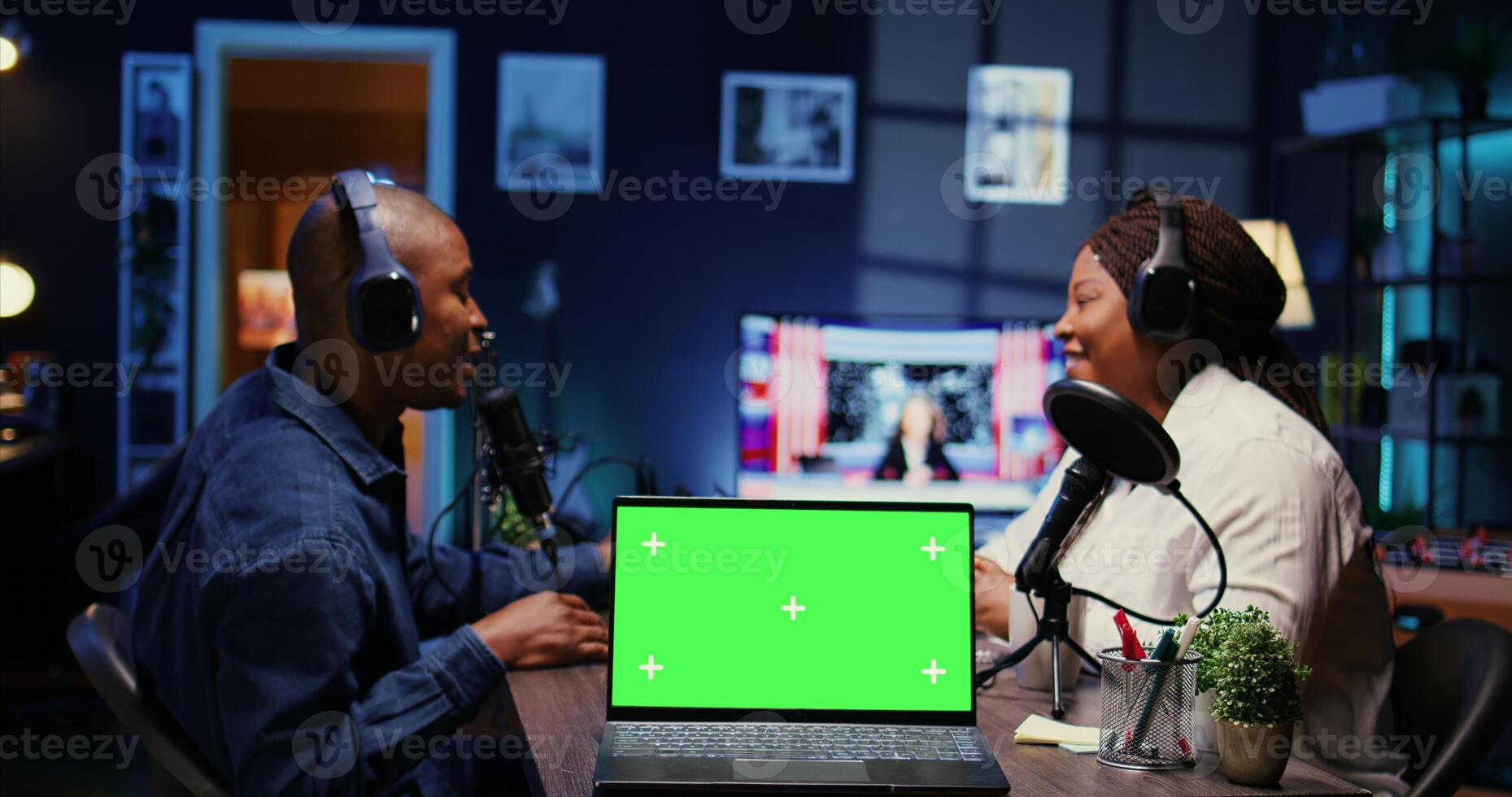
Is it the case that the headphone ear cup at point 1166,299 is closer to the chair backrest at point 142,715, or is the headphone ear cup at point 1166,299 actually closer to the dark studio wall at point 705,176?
the chair backrest at point 142,715

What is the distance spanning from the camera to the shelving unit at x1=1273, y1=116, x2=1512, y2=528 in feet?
13.2

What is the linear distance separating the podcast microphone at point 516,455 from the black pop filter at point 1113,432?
68 cm

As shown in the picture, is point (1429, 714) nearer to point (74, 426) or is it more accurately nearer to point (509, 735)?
point (509, 735)

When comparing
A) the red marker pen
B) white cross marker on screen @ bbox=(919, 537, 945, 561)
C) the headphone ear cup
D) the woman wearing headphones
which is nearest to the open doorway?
the woman wearing headphones

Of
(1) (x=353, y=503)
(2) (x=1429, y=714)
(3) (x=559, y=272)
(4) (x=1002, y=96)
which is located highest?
(4) (x=1002, y=96)

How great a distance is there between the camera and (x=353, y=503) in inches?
61.7

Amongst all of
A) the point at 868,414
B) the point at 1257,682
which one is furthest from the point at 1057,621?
the point at 868,414

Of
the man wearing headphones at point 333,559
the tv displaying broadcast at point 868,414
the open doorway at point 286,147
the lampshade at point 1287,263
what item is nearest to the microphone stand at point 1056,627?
the man wearing headphones at point 333,559

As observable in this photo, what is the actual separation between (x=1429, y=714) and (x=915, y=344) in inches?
111

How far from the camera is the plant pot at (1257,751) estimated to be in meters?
1.24

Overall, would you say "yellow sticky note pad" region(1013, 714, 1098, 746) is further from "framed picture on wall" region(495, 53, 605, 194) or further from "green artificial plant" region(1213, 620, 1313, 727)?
"framed picture on wall" region(495, 53, 605, 194)

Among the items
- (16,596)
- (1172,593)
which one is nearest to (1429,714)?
(1172,593)

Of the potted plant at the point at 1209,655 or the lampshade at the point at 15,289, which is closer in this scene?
the potted plant at the point at 1209,655

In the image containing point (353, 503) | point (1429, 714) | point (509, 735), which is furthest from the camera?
point (509, 735)
